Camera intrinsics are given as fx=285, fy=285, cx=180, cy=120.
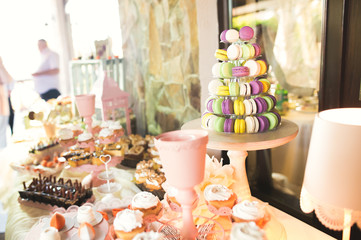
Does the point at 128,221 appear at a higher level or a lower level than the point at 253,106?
lower

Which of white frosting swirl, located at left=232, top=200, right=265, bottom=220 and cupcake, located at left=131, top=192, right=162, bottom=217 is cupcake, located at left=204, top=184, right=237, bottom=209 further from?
cupcake, located at left=131, top=192, right=162, bottom=217

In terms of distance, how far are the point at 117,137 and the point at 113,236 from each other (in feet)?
4.94

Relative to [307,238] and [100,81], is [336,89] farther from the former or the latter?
[100,81]

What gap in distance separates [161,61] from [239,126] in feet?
5.75

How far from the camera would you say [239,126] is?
120cm

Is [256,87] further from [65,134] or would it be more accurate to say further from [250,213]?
[65,134]

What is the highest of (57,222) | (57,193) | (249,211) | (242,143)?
(242,143)

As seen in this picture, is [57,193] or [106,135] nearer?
[57,193]

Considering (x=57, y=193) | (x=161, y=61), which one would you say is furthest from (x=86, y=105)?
(x=161, y=61)

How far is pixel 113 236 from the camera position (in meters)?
0.90

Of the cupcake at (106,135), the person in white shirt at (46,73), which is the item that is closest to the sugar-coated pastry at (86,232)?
the cupcake at (106,135)

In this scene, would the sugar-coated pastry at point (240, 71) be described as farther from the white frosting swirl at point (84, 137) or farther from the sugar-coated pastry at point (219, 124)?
the white frosting swirl at point (84, 137)

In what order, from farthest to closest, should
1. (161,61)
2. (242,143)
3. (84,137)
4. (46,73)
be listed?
(46,73)
(161,61)
(84,137)
(242,143)

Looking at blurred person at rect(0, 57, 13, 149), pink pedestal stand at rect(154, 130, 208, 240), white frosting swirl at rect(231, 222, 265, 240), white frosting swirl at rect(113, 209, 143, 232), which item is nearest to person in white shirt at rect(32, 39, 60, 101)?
blurred person at rect(0, 57, 13, 149)
